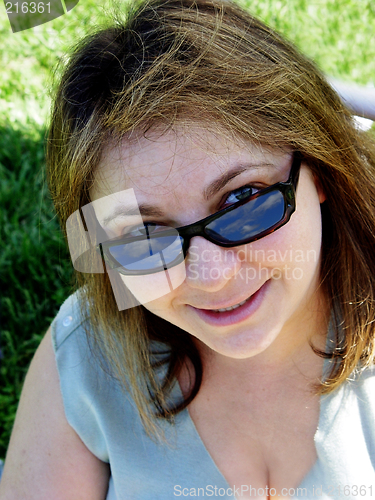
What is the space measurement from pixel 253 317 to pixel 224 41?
0.74 meters

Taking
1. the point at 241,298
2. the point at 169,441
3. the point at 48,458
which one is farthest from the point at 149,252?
the point at 48,458

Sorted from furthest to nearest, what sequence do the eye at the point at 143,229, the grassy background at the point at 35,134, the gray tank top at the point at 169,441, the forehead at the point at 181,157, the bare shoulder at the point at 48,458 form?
the grassy background at the point at 35,134 < the bare shoulder at the point at 48,458 < the gray tank top at the point at 169,441 < the eye at the point at 143,229 < the forehead at the point at 181,157

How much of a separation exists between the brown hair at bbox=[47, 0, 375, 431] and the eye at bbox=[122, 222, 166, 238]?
190mm

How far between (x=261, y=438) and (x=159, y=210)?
834 mm

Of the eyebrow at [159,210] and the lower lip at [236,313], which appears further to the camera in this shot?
the lower lip at [236,313]

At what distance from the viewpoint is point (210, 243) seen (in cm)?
132

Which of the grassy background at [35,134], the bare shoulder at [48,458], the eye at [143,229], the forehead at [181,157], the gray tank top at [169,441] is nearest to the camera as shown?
the forehead at [181,157]

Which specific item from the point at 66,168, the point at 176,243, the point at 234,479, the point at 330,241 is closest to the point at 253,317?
the point at 176,243

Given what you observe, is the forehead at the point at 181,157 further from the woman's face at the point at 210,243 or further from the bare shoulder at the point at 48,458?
the bare shoulder at the point at 48,458

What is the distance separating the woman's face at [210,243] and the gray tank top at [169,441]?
39cm

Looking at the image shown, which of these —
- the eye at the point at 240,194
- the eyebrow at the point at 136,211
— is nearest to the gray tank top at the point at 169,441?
the eyebrow at the point at 136,211

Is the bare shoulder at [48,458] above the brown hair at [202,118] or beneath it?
beneath

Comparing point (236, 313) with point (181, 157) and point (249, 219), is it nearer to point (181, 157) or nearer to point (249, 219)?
point (249, 219)

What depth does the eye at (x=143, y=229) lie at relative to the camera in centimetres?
134
